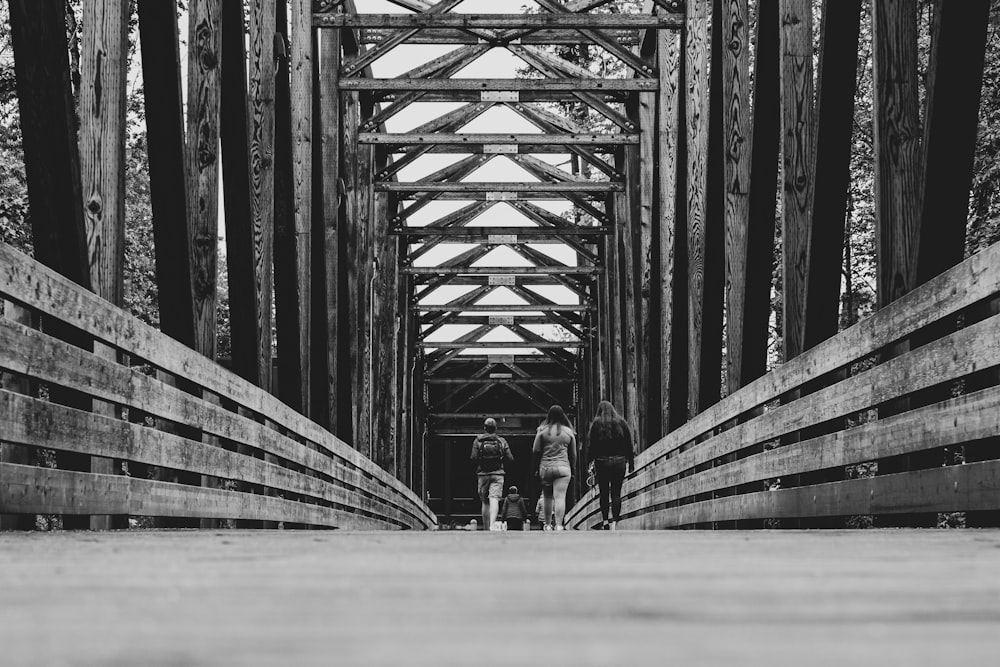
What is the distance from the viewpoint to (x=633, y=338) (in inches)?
599

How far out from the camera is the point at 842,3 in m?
5.82

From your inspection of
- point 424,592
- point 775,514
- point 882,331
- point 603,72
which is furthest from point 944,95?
point 603,72

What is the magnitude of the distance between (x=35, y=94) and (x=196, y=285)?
2276mm

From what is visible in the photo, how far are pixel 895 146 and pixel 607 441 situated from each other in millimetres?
5919

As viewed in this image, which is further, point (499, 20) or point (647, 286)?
point (647, 286)

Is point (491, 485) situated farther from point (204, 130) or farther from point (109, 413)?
point (109, 413)

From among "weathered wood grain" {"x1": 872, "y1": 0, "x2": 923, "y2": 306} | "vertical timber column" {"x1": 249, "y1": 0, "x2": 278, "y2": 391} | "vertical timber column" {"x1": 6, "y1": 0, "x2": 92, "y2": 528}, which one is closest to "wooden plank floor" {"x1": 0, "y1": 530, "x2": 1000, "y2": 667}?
"vertical timber column" {"x1": 6, "y1": 0, "x2": 92, "y2": 528}

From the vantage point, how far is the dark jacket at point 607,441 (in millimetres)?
10875

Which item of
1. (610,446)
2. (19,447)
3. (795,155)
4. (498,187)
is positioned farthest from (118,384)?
(498,187)

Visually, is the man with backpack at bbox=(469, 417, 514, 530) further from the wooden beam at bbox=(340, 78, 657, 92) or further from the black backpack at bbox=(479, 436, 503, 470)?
the wooden beam at bbox=(340, 78, 657, 92)

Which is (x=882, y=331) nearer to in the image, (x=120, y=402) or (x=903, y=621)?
(x=120, y=402)

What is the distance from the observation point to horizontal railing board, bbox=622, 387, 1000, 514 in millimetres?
3816

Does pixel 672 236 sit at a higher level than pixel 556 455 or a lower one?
higher

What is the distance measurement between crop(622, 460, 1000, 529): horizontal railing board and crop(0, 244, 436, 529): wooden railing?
251 cm
